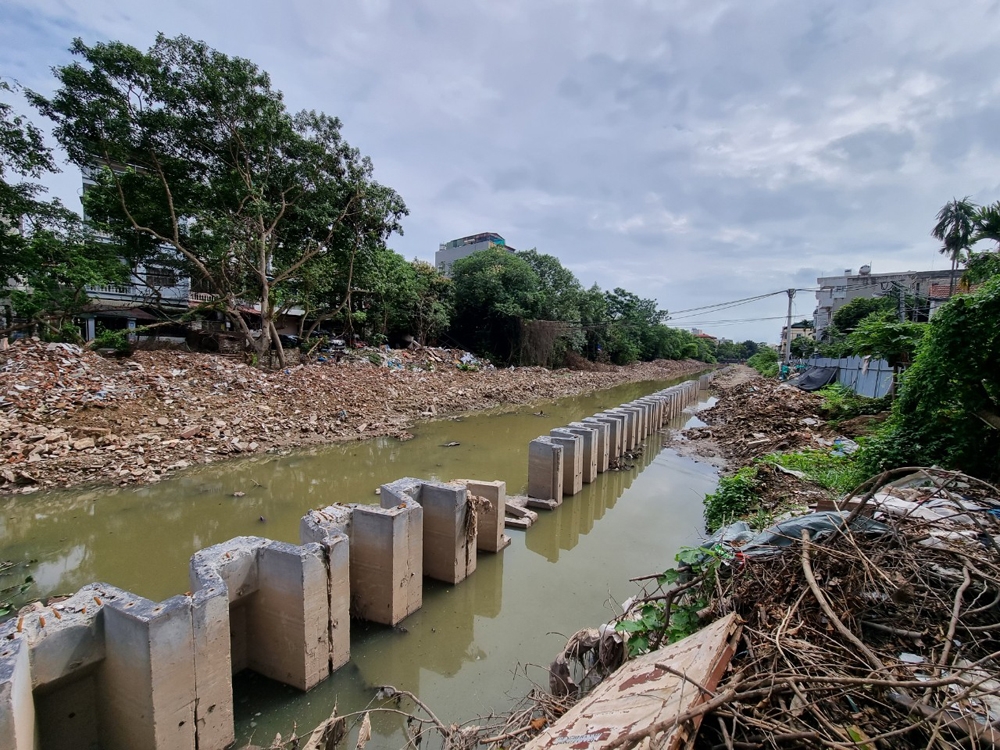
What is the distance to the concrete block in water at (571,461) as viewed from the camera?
27.8 feet

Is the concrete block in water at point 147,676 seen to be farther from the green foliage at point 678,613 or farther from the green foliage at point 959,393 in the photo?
the green foliage at point 959,393

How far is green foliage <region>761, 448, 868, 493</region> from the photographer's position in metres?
7.08

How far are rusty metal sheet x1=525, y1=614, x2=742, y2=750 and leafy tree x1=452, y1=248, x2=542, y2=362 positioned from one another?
27.1 meters

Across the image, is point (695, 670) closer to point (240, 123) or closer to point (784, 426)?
point (784, 426)

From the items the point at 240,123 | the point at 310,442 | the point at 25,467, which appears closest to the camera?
the point at 25,467

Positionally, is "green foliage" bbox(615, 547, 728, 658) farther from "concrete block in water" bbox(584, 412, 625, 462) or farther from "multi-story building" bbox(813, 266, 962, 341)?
"multi-story building" bbox(813, 266, 962, 341)

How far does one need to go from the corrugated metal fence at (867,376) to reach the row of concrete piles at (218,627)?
15.4 meters

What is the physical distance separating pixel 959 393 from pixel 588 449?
547cm

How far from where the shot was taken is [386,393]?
16562 millimetres

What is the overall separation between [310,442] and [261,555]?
824cm

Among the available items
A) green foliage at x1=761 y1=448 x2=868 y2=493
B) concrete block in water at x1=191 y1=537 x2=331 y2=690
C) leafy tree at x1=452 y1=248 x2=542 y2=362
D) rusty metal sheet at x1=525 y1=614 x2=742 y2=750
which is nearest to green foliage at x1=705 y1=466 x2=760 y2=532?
green foliage at x1=761 y1=448 x2=868 y2=493

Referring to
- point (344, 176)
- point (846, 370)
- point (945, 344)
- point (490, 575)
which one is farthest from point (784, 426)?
point (344, 176)

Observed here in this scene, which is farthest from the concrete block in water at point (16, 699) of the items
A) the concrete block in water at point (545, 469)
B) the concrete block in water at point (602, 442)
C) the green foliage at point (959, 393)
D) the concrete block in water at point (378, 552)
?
the green foliage at point (959, 393)

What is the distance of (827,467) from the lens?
840 centimetres
